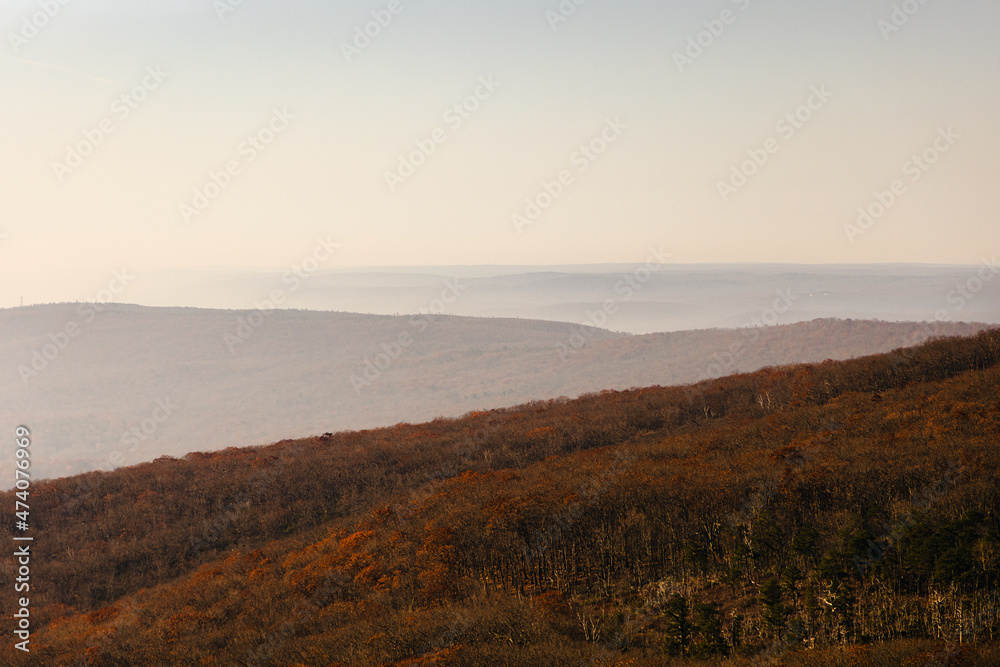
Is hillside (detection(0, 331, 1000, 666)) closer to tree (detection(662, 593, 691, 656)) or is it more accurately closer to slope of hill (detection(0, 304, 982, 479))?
tree (detection(662, 593, 691, 656))

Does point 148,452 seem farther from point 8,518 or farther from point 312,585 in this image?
point 312,585

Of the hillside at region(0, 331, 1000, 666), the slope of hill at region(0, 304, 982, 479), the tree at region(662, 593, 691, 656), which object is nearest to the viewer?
the tree at region(662, 593, 691, 656)

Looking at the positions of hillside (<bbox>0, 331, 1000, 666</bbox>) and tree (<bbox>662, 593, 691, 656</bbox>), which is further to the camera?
hillside (<bbox>0, 331, 1000, 666</bbox>)

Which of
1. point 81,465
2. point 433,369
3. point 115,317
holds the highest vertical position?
point 115,317

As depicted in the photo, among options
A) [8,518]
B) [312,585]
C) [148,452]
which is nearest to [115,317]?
[148,452]

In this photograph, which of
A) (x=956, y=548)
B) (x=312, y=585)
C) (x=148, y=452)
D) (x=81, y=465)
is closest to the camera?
(x=956, y=548)

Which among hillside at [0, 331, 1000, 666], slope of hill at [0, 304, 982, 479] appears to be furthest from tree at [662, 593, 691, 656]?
slope of hill at [0, 304, 982, 479]

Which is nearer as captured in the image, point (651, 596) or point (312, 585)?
point (651, 596)

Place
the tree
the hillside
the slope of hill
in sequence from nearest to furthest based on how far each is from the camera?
the tree
the hillside
the slope of hill
